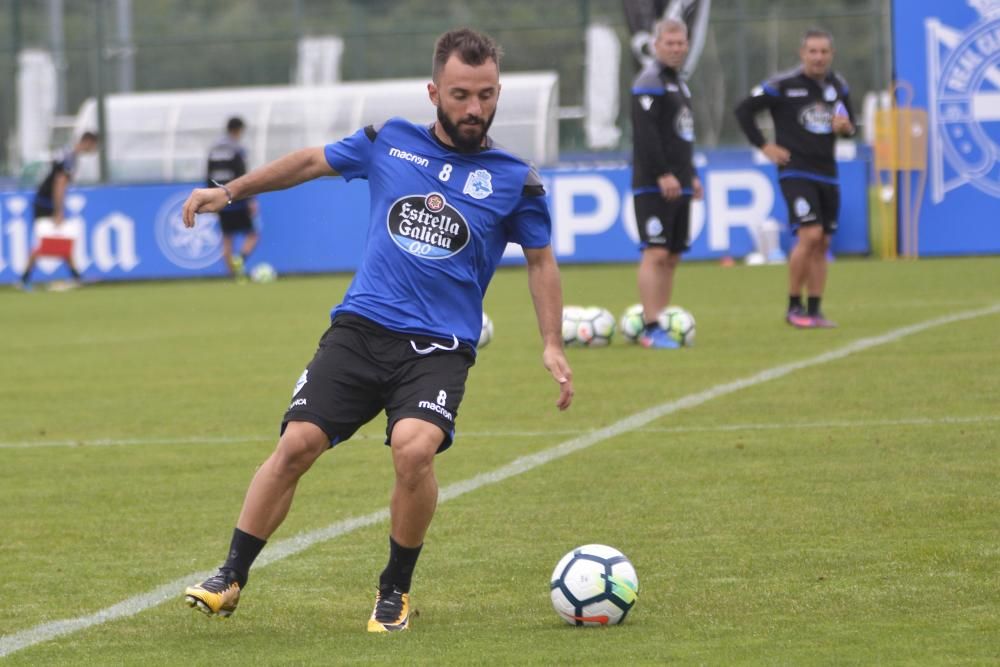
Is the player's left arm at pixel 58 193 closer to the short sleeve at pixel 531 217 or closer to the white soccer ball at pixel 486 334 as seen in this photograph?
the white soccer ball at pixel 486 334

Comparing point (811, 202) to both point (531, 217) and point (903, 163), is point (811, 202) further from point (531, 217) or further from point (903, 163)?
point (531, 217)

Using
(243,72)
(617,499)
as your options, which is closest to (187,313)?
(617,499)

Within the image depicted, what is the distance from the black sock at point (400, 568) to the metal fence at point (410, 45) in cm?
2166

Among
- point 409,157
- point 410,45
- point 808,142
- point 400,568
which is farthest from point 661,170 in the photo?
point 410,45

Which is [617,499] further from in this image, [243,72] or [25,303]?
[243,72]

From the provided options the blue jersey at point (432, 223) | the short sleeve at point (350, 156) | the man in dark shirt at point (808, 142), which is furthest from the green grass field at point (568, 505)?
the short sleeve at point (350, 156)

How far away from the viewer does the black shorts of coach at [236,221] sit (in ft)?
76.1

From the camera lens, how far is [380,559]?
257 inches

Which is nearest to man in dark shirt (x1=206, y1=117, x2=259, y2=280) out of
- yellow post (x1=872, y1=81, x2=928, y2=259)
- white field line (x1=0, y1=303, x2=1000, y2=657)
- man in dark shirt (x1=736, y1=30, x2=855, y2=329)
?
yellow post (x1=872, y1=81, x2=928, y2=259)

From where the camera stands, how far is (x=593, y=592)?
17.5 ft

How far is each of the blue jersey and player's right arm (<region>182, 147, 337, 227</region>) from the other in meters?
0.05

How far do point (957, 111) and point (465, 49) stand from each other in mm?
17454

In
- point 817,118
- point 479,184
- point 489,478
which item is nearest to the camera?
point 479,184

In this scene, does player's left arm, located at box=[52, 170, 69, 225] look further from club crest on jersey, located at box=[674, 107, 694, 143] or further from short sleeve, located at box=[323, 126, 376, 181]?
short sleeve, located at box=[323, 126, 376, 181]
